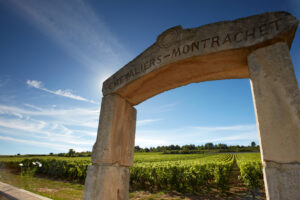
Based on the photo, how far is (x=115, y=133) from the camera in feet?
9.59

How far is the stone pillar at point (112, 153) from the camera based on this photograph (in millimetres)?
2615

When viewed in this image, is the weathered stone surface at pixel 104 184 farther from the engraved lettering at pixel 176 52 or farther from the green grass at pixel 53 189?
the green grass at pixel 53 189

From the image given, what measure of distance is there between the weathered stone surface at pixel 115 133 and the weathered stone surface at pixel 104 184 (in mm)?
136

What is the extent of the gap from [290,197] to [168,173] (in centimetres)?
749

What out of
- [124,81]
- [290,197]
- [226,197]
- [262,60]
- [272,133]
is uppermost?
[124,81]

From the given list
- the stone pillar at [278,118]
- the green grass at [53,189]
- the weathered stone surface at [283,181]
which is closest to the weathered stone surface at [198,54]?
the stone pillar at [278,118]

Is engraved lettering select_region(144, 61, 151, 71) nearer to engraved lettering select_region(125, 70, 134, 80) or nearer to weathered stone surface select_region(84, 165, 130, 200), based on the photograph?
engraved lettering select_region(125, 70, 134, 80)

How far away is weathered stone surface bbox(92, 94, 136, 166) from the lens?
9.03ft

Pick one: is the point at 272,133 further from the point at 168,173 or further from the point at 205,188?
the point at 205,188

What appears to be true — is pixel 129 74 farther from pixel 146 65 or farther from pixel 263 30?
pixel 263 30

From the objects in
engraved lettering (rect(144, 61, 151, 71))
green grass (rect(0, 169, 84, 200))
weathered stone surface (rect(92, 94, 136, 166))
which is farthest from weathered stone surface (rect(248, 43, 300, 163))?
green grass (rect(0, 169, 84, 200))

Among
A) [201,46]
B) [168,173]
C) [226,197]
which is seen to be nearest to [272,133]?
[201,46]

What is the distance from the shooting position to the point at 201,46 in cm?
218

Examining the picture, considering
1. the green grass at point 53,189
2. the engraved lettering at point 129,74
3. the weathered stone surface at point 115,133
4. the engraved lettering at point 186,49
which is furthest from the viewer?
the green grass at point 53,189
